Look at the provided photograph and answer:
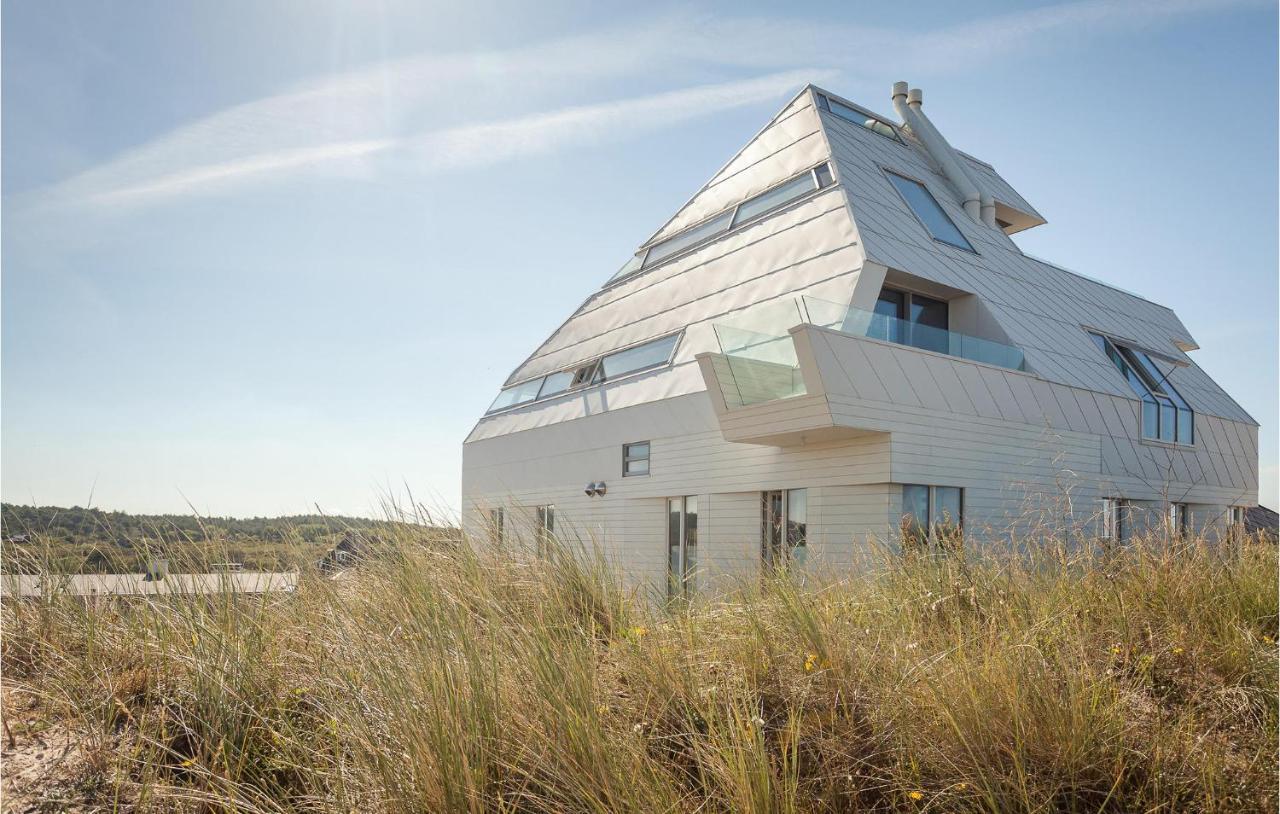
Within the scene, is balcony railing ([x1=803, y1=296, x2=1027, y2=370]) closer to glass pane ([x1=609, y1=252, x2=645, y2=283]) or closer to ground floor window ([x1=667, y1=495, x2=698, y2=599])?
ground floor window ([x1=667, y1=495, x2=698, y2=599])

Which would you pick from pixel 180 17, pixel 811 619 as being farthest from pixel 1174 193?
pixel 180 17

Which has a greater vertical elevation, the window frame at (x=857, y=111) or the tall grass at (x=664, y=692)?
the window frame at (x=857, y=111)

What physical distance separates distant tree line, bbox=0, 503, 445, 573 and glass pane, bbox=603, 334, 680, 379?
36.4 feet

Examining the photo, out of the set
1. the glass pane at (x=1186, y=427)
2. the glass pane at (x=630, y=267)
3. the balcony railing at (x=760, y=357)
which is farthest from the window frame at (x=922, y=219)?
the glass pane at (x=630, y=267)

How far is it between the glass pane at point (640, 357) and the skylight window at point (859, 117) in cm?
628

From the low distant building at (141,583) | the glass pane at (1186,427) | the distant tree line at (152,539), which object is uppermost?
the glass pane at (1186,427)

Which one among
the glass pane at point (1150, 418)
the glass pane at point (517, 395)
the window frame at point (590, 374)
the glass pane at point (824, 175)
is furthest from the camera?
the glass pane at point (517, 395)

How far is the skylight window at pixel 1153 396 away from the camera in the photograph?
1652cm

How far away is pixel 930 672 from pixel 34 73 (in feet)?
20.2

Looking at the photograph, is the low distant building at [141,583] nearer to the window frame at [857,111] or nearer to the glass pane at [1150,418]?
the window frame at [857,111]

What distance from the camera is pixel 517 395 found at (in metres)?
21.4

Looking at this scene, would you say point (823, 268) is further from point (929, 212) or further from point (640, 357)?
point (640, 357)

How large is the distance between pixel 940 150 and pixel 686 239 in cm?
667

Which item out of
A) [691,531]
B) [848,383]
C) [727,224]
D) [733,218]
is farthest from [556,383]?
[848,383]
